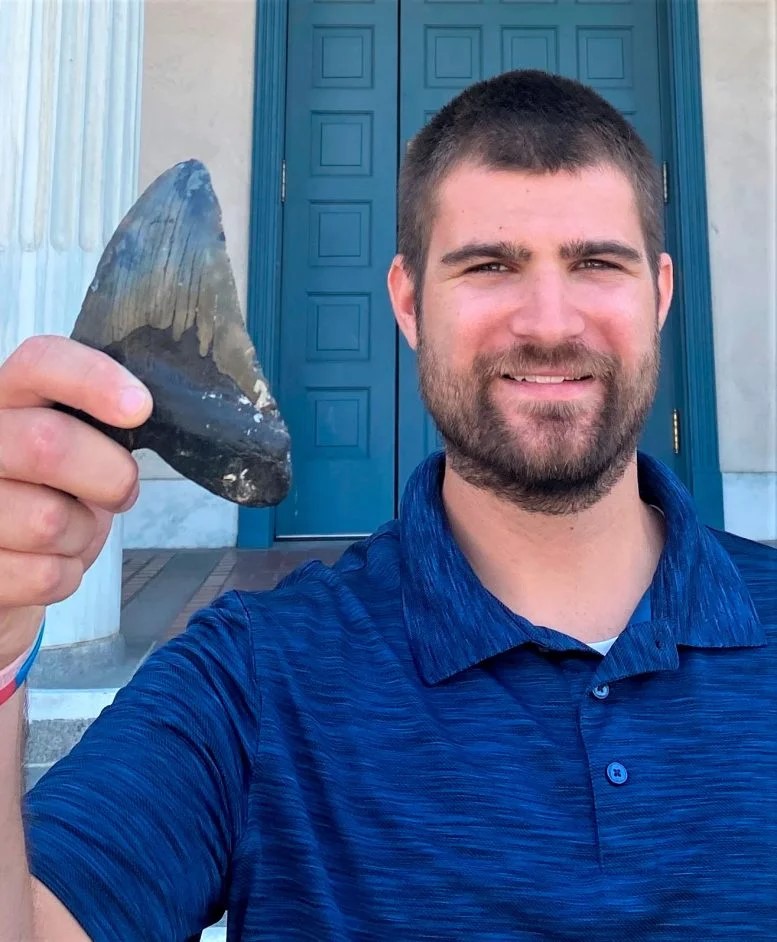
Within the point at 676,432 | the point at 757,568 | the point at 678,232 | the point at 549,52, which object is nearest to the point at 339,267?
the point at 549,52

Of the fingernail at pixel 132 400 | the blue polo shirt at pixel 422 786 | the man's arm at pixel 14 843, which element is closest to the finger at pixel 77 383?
the fingernail at pixel 132 400

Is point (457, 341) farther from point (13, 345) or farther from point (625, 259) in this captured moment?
point (13, 345)

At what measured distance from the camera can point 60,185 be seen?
210 centimetres

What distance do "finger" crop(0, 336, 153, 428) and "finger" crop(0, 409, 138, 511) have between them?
0.02 metres

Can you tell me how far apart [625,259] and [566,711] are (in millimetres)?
730

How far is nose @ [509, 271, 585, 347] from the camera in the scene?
1.14 metres

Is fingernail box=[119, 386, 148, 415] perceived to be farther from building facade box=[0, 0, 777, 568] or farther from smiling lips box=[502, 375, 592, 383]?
building facade box=[0, 0, 777, 568]

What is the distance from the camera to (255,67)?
425cm

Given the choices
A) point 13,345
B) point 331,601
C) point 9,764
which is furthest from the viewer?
point 13,345

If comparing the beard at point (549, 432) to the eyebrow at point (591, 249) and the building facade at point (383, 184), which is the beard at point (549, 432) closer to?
the eyebrow at point (591, 249)

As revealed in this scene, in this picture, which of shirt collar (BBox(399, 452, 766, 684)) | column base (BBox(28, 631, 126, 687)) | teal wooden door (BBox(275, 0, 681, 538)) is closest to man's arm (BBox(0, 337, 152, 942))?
shirt collar (BBox(399, 452, 766, 684))

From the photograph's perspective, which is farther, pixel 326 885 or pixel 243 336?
pixel 326 885

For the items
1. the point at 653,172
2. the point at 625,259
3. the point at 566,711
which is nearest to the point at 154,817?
the point at 566,711

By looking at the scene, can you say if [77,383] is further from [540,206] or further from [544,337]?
[540,206]
